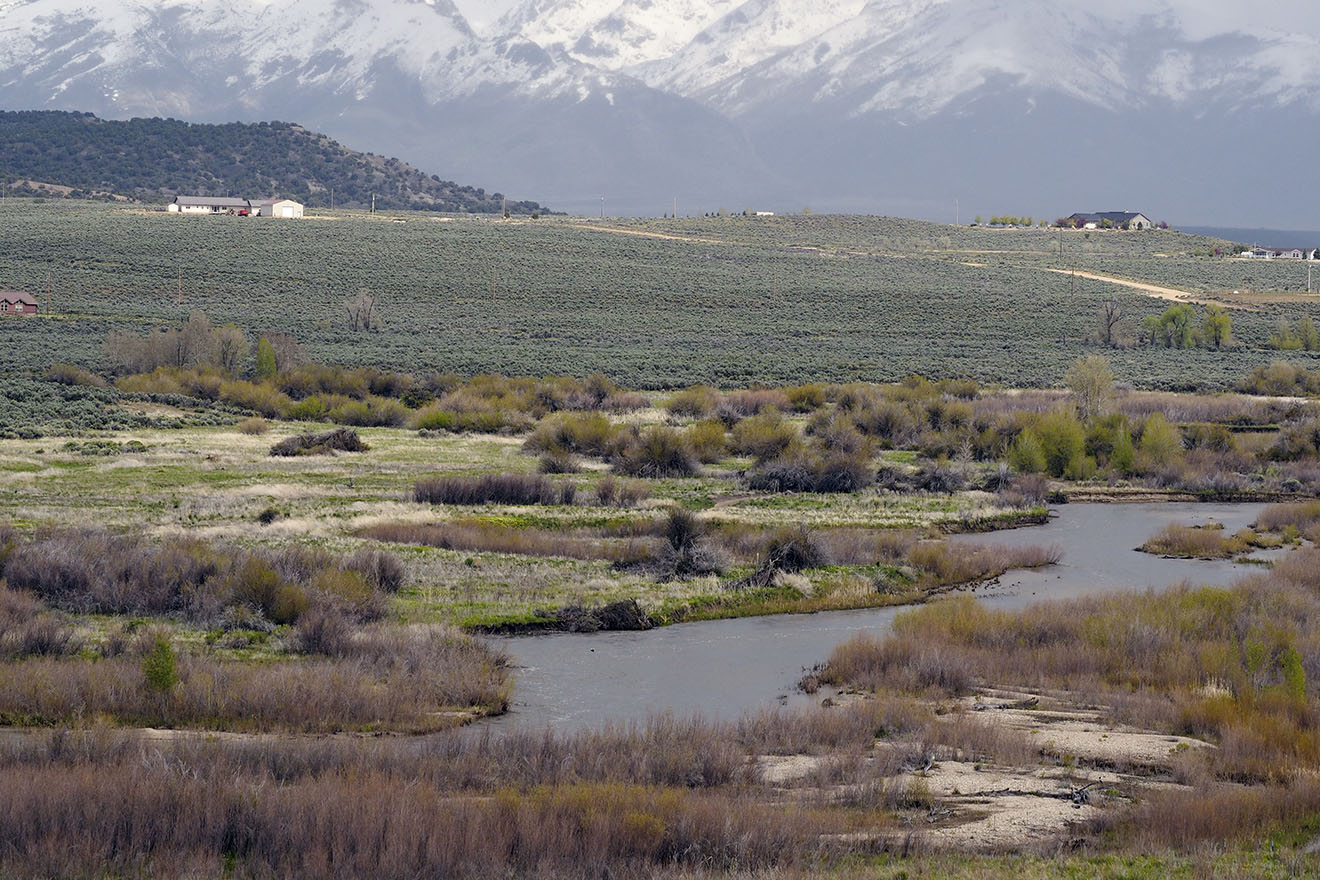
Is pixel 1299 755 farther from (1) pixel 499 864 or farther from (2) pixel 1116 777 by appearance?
(1) pixel 499 864

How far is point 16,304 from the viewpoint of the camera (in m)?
73.8

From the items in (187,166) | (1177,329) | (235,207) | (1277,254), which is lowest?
(1177,329)

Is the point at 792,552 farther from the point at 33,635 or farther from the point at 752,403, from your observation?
the point at 752,403

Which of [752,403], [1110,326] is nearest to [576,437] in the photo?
[752,403]

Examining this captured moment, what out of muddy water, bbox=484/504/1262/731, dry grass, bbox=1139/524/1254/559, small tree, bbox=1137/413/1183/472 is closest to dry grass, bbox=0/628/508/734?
muddy water, bbox=484/504/1262/731

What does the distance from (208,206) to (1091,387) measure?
11713 cm

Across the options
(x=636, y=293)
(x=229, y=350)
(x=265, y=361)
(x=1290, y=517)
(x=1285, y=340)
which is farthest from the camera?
(x=636, y=293)

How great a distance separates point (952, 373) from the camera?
194ft

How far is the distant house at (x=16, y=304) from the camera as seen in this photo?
73000 millimetres

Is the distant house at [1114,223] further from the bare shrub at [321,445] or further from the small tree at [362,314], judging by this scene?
the bare shrub at [321,445]

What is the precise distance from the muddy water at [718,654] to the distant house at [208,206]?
4838 inches

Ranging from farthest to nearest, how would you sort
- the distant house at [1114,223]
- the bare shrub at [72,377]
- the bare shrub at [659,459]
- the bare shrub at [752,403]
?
the distant house at [1114,223]
the bare shrub at [72,377]
the bare shrub at [752,403]
the bare shrub at [659,459]

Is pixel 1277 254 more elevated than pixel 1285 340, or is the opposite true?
pixel 1277 254

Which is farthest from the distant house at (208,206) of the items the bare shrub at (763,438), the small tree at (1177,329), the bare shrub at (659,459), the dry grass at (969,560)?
the dry grass at (969,560)
